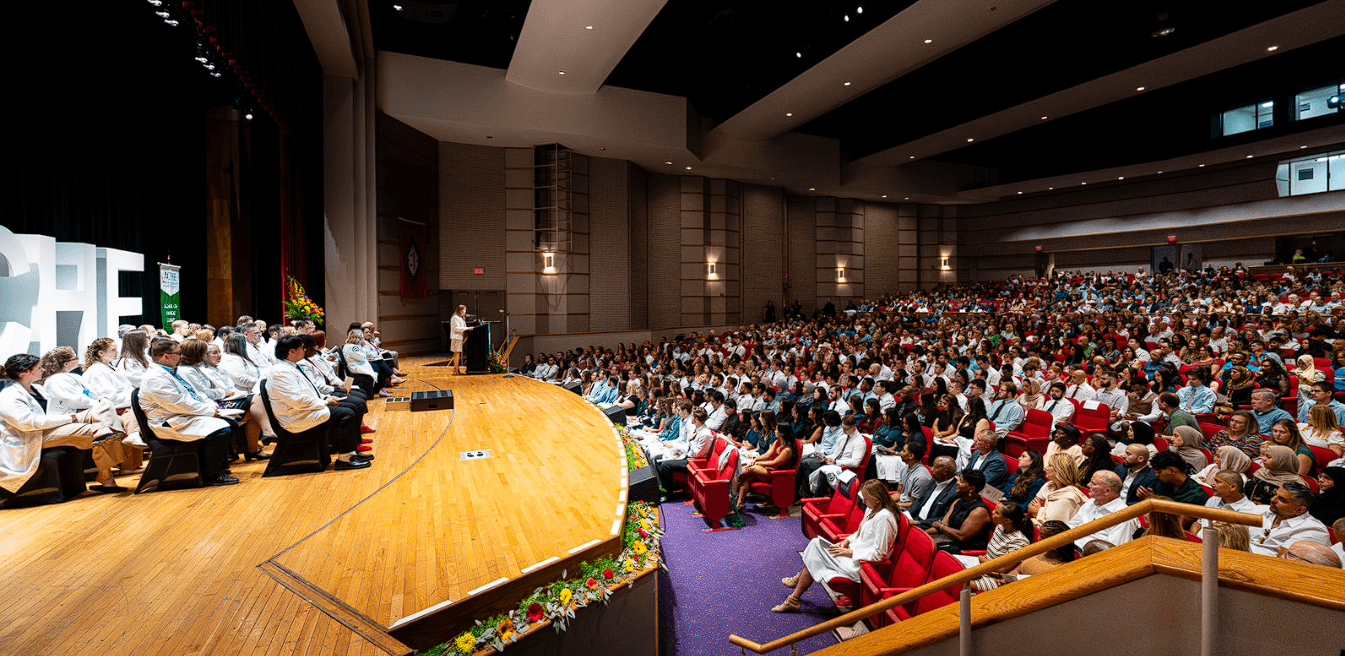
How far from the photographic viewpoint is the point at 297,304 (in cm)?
886

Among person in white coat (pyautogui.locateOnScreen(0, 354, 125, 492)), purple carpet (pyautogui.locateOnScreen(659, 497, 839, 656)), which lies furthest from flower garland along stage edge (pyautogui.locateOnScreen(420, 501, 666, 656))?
person in white coat (pyautogui.locateOnScreen(0, 354, 125, 492))

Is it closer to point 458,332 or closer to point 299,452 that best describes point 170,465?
point 299,452

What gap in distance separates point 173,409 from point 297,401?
2.13 ft

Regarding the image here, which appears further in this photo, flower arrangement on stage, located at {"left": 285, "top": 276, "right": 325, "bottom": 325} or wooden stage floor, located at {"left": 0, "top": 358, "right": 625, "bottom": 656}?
flower arrangement on stage, located at {"left": 285, "top": 276, "right": 325, "bottom": 325}

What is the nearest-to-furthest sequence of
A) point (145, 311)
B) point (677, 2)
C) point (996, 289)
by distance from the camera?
point (145, 311) < point (677, 2) < point (996, 289)

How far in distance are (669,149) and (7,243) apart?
11.4 metres

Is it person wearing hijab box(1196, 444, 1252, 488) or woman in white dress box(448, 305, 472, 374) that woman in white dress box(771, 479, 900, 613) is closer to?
person wearing hijab box(1196, 444, 1252, 488)

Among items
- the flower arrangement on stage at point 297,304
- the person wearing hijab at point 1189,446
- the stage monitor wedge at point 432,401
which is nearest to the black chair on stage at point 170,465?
the stage monitor wedge at point 432,401

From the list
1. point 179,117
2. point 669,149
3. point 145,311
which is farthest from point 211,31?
point 669,149

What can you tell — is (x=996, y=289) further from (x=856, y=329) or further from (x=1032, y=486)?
(x=1032, y=486)

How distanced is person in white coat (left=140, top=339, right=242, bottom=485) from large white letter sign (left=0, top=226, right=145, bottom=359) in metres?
1.37

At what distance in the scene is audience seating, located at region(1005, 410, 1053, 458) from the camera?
5.38 m

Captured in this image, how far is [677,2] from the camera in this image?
10.3m

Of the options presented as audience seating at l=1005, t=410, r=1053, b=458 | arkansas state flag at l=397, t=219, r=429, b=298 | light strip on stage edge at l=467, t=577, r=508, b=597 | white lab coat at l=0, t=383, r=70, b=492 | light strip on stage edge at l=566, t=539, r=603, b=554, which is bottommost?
light strip on stage edge at l=467, t=577, r=508, b=597
